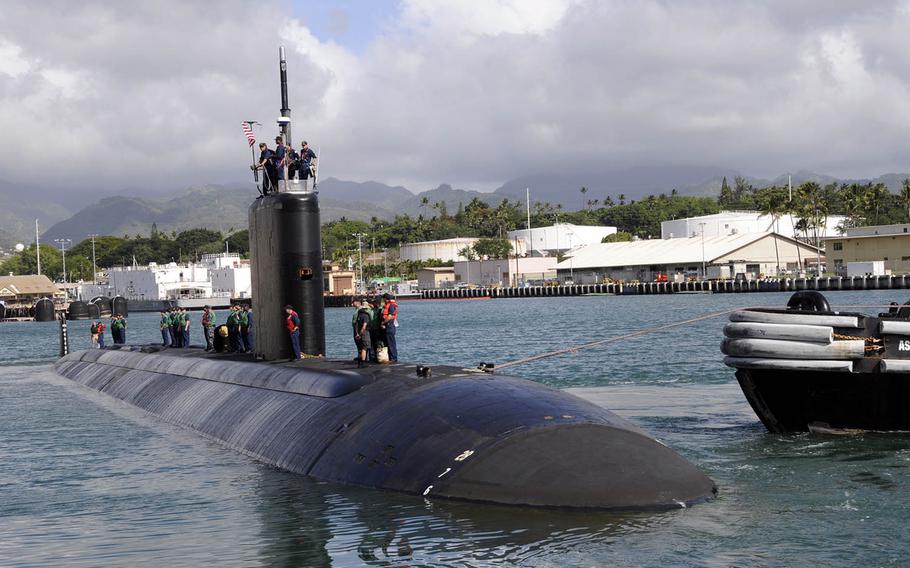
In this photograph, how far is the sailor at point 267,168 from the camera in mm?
18672

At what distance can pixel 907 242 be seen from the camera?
100250 mm

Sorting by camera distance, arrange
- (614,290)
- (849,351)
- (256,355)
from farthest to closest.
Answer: (614,290)
(256,355)
(849,351)

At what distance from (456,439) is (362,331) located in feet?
19.9

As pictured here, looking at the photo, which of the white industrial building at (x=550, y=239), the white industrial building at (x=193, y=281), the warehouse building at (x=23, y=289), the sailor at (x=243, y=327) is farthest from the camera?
the white industrial building at (x=550, y=239)

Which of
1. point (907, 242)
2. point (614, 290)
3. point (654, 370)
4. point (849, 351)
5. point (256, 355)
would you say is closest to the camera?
point (849, 351)

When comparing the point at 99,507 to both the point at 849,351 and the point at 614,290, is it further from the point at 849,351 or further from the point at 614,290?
the point at 614,290

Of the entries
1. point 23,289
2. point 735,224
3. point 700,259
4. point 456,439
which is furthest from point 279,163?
point 23,289

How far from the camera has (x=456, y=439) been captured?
10.9m

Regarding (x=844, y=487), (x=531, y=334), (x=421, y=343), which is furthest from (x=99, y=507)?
(x=531, y=334)

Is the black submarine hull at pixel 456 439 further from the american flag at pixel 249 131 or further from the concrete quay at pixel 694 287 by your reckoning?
the concrete quay at pixel 694 287

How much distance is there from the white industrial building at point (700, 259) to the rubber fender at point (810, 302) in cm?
10076

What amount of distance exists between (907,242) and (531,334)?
58.7 meters

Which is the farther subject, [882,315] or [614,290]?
[614,290]

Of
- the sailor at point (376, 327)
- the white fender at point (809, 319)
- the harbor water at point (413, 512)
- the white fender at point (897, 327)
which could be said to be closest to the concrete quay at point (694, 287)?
the harbor water at point (413, 512)
